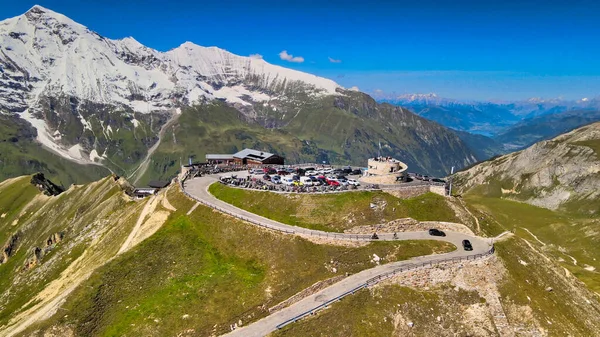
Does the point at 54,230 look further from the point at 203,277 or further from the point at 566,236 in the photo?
the point at 566,236

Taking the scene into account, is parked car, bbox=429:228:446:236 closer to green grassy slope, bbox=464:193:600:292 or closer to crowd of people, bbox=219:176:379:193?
crowd of people, bbox=219:176:379:193

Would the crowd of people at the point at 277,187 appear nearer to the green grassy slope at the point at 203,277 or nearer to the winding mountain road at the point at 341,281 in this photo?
the winding mountain road at the point at 341,281

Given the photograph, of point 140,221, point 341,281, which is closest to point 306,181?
point 341,281

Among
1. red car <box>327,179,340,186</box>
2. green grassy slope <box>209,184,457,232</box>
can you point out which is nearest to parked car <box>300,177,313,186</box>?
red car <box>327,179,340,186</box>

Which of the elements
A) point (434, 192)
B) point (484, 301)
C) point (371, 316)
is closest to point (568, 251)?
point (434, 192)

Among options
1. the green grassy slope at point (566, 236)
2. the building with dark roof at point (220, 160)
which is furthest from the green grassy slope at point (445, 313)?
the building with dark roof at point (220, 160)
